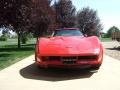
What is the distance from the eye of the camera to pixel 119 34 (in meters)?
31.4

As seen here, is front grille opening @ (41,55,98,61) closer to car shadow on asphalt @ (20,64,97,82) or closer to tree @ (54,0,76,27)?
car shadow on asphalt @ (20,64,97,82)

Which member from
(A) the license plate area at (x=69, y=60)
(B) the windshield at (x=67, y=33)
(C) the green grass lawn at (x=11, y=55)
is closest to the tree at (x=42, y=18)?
(C) the green grass lawn at (x=11, y=55)

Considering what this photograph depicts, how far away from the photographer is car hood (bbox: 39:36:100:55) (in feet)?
29.5

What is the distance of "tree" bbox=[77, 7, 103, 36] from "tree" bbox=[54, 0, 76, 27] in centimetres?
1596

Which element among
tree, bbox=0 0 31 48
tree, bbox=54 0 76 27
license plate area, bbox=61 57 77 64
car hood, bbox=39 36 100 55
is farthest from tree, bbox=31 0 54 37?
license plate area, bbox=61 57 77 64

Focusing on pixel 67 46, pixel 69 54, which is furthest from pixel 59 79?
pixel 67 46

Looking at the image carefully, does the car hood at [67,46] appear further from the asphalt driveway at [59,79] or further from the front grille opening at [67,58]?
the asphalt driveway at [59,79]

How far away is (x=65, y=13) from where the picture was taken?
47.5 m

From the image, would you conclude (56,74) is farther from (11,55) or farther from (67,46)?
(11,55)

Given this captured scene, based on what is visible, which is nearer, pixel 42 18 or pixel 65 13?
pixel 42 18

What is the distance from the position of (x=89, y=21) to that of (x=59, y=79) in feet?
192

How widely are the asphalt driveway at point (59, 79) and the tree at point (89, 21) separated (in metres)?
54.6

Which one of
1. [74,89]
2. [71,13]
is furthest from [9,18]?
[71,13]

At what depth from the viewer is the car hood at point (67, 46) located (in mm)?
8984
